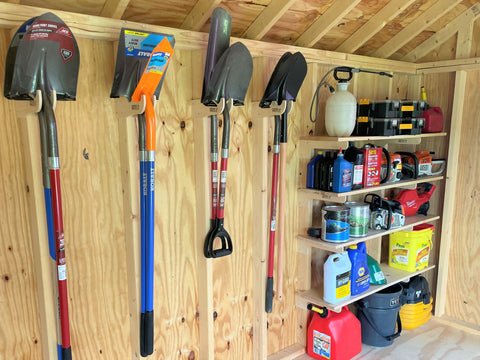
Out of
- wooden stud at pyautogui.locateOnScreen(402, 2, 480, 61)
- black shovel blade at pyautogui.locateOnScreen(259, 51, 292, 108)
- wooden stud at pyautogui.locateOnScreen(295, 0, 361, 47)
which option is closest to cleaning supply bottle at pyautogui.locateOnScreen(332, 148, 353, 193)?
black shovel blade at pyautogui.locateOnScreen(259, 51, 292, 108)

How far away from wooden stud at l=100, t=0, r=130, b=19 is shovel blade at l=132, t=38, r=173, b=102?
→ 21 cm

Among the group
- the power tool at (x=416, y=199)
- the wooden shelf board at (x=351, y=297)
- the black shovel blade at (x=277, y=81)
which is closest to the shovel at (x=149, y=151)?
the black shovel blade at (x=277, y=81)

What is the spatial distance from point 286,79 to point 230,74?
13.4 inches

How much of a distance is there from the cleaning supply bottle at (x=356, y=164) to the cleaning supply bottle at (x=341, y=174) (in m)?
0.09

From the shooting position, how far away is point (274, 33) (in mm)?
2131

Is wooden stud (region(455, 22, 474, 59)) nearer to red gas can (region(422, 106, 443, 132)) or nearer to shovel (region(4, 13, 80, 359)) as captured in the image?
red gas can (region(422, 106, 443, 132))

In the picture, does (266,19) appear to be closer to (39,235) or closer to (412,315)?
(39,235)

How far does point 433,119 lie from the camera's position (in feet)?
8.89

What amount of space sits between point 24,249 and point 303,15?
1673mm

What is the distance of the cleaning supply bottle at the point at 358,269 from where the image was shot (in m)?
2.42

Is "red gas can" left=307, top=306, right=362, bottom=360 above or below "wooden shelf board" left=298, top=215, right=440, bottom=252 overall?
below

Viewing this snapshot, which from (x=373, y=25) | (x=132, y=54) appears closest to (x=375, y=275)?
(x=373, y=25)

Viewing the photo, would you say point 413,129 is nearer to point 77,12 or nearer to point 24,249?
point 77,12

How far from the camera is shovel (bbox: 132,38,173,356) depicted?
1.44m
